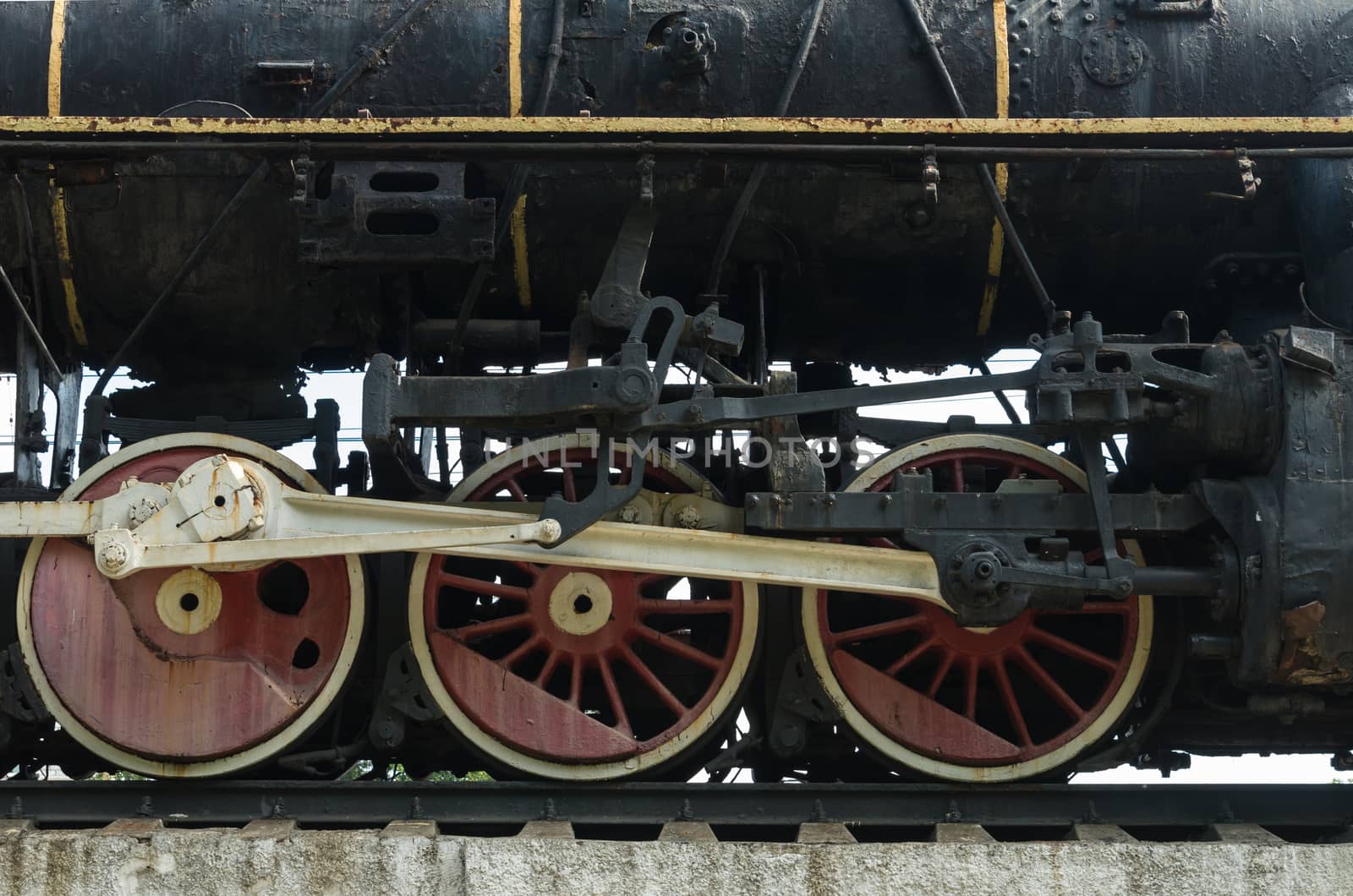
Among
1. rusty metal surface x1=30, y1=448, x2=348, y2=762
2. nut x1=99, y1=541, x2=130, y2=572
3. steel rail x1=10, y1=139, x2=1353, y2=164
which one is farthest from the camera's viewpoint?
rusty metal surface x1=30, y1=448, x2=348, y2=762

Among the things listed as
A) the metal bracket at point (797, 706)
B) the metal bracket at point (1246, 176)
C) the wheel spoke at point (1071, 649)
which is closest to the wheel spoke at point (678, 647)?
the metal bracket at point (797, 706)

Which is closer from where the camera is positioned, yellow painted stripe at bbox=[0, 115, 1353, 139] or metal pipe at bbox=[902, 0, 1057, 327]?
yellow painted stripe at bbox=[0, 115, 1353, 139]

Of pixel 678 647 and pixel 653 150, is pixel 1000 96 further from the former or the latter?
pixel 678 647

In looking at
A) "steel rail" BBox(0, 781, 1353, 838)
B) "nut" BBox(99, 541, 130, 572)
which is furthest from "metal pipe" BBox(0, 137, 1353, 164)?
"steel rail" BBox(0, 781, 1353, 838)

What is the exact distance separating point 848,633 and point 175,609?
2.21 metres

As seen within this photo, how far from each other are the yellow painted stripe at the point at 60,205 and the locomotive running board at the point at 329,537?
83cm

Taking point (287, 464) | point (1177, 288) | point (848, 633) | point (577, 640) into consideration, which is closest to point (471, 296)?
point (287, 464)

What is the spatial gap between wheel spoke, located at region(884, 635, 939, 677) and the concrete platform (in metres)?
0.77

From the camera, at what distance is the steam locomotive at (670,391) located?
5113mm

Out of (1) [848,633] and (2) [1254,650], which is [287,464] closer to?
(1) [848,633]

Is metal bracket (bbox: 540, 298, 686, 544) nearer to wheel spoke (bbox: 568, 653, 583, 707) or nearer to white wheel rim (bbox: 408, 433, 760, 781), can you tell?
white wheel rim (bbox: 408, 433, 760, 781)

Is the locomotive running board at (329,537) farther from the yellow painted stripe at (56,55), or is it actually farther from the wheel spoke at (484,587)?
the yellow painted stripe at (56,55)

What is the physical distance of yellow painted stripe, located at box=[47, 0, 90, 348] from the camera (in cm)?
545

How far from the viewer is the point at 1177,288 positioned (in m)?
5.89
